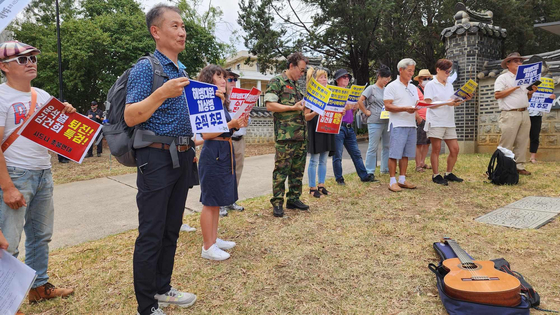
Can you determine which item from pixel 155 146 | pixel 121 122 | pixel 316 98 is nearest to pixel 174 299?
pixel 155 146

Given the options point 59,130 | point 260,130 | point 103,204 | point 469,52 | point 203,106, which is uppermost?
point 469,52

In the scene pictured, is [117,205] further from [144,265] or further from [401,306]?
[401,306]

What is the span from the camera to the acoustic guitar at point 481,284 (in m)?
2.12

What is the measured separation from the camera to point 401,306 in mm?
2412

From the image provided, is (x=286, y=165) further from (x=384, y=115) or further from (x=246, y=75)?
(x=246, y=75)

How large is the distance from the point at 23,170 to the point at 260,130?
1265 cm

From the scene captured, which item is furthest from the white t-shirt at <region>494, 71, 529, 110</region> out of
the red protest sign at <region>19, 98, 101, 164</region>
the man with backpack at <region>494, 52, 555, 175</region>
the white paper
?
the white paper

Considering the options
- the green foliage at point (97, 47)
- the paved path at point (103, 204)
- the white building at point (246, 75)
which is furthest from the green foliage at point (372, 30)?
the white building at point (246, 75)

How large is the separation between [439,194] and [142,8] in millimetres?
19052

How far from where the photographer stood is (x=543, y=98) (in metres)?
6.96

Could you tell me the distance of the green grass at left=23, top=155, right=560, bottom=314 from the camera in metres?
2.52

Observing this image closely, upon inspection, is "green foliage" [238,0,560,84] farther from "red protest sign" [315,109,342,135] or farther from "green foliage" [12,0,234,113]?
"red protest sign" [315,109,342,135]

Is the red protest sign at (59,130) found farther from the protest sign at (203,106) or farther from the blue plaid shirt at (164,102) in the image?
the protest sign at (203,106)

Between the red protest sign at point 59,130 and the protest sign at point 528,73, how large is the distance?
6.55 meters
